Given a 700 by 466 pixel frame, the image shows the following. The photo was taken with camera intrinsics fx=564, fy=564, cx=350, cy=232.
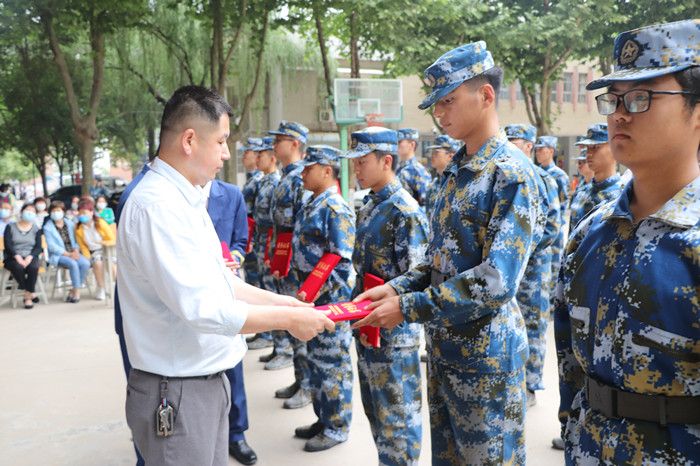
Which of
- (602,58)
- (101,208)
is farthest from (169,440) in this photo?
(602,58)

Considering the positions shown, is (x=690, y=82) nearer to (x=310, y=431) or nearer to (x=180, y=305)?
(x=180, y=305)

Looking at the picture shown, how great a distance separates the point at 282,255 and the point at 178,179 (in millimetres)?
2732

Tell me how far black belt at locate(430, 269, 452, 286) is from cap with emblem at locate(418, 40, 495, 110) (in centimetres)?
65

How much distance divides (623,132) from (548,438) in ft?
9.92

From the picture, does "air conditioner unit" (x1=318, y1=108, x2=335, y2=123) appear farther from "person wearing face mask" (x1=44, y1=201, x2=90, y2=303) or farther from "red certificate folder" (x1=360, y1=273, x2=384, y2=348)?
"red certificate folder" (x1=360, y1=273, x2=384, y2=348)

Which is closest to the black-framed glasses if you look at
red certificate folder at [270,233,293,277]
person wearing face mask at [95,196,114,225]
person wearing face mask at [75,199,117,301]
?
red certificate folder at [270,233,293,277]

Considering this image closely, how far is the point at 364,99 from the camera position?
1603cm

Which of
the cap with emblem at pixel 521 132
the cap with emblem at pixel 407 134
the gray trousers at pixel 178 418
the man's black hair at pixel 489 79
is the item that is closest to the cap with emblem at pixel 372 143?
the man's black hair at pixel 489 79

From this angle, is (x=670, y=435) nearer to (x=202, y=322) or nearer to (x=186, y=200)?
(x=202, y=322)

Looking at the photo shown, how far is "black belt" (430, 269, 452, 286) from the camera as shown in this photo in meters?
2.19

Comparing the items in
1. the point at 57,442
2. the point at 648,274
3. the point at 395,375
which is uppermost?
the point at 648,274

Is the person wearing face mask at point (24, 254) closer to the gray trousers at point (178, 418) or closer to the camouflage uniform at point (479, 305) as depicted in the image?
the gray trousers at point (178, 418)

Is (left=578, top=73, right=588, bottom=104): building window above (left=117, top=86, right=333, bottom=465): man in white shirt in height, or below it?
Result: above

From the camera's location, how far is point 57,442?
13.3ft
